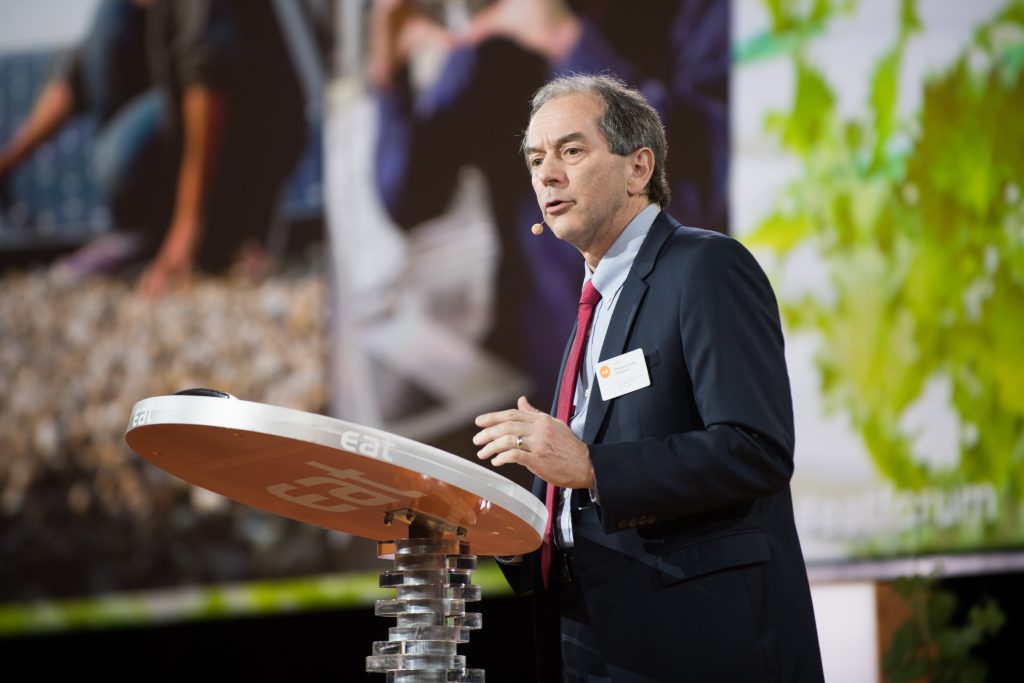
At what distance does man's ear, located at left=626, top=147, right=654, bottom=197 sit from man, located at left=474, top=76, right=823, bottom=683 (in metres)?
0.06

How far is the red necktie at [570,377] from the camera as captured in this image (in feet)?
5.41

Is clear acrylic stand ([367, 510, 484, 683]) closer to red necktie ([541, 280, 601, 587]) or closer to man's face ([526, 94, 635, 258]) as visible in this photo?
red necktie ([541, 280, 601, 587])

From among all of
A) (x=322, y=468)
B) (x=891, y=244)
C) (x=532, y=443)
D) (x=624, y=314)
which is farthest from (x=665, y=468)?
(x=891, y=244)

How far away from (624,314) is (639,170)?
0.97 ft

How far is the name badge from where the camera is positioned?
154 centimetres

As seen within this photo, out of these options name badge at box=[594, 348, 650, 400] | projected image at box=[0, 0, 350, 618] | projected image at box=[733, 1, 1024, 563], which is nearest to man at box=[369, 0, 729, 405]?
projected image at box=[733, 1, 1024, 563]

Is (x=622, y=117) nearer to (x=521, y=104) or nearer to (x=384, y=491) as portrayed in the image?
(x=384, y=491)

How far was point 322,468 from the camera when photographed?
1207 millimetres

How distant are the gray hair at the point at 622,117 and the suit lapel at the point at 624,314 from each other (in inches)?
6.6

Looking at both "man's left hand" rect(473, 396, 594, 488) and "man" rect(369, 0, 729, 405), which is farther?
"man" rect(369, 0, 729, 405)

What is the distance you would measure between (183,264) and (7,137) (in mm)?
1085

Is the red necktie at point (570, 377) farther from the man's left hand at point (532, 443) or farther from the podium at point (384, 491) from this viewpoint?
the man's left hand at point (532, 443)

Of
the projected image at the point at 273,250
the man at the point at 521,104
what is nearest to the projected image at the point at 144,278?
the projected image at the point at 273,250

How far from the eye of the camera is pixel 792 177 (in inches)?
147
